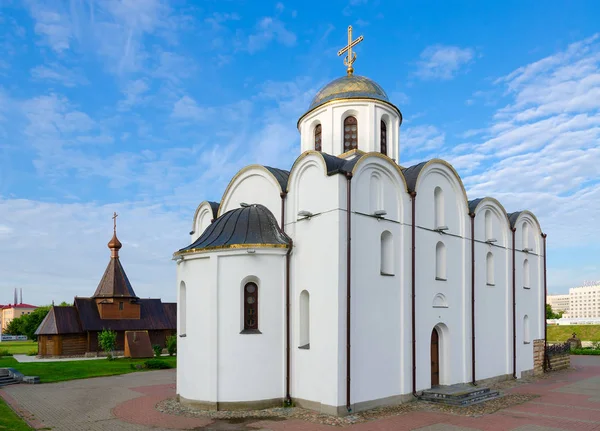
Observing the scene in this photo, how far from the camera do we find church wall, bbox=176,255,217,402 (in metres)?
14.3

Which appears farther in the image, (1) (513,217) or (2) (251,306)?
(1) (513,217)

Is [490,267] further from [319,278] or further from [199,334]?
[199,334]

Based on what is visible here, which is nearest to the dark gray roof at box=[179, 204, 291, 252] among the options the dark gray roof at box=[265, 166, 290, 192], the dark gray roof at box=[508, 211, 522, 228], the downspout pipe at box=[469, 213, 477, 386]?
the dark gray roof at box=[265, 166, 290, 192]

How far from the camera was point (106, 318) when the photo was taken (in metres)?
35.8

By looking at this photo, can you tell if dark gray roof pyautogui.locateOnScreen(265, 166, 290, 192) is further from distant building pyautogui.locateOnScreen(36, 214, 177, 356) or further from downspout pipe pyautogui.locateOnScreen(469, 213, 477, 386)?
distant building pyautogui.locateOnScreen(36, 214, 177, 356)

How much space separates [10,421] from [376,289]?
10088 mm

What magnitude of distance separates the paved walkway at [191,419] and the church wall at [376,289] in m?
1.28

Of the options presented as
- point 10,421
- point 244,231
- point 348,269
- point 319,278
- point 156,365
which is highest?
point 244,231

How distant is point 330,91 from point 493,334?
11.2 metres

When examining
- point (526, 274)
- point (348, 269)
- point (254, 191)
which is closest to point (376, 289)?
point (348, 269)

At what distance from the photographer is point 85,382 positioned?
2116cm

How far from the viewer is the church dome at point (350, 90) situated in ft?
61.4

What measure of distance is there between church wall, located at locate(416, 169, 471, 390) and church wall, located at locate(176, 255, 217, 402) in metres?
6.34

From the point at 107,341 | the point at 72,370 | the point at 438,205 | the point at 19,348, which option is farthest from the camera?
the point at 19,348
